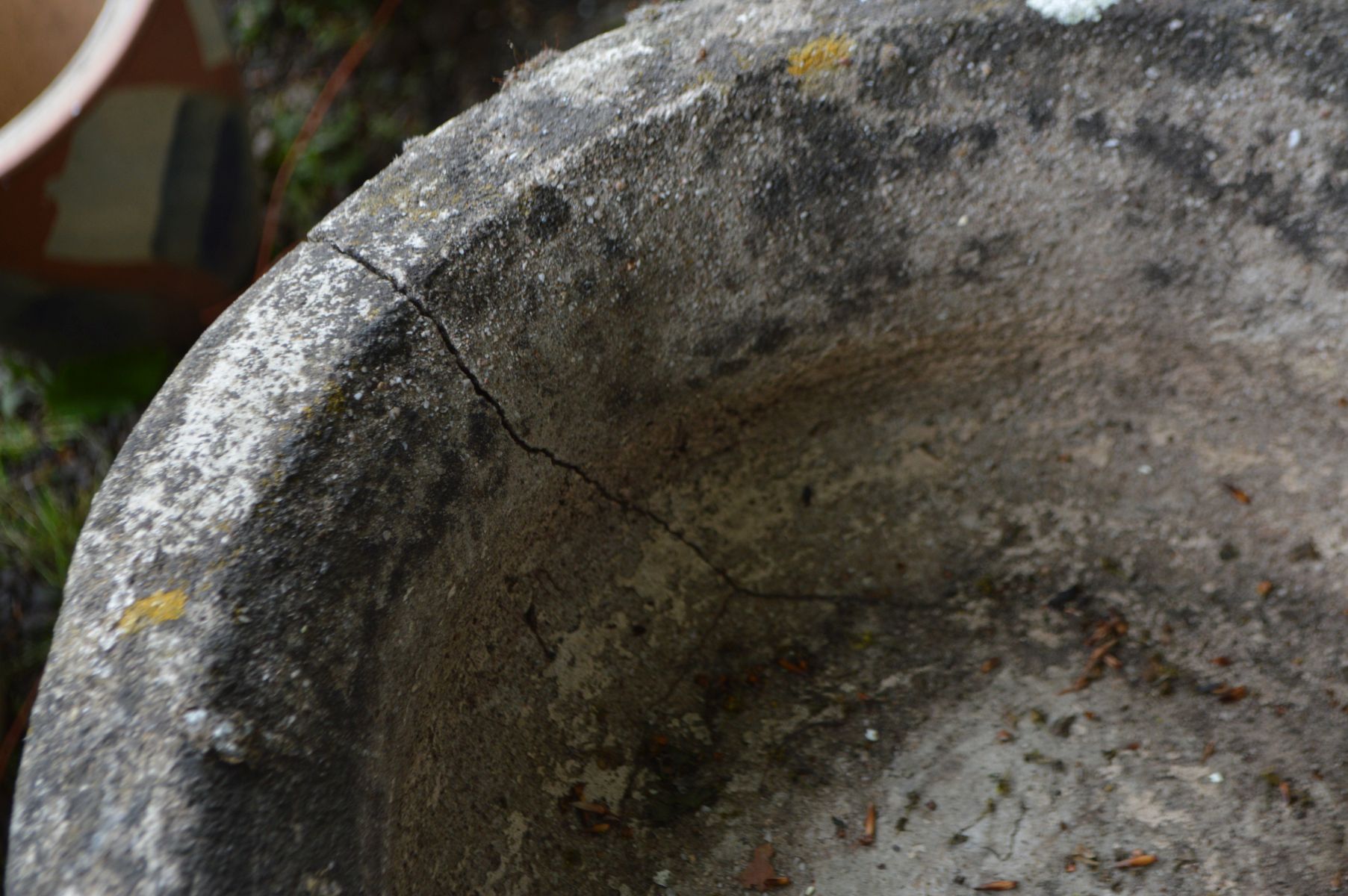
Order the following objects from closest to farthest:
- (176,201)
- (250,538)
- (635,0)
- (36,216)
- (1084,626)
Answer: (250,538), (1084,626), (36,216), (176,201), (635,0)

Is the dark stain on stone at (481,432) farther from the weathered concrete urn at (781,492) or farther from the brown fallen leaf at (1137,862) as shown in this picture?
the brown fallen leaf at (1137,862)

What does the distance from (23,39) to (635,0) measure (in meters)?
1.54

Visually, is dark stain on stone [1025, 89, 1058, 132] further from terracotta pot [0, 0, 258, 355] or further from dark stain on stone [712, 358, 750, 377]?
terracotta pot [0, 0, 258, 355]

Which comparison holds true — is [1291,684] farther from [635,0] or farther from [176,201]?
[176,201]

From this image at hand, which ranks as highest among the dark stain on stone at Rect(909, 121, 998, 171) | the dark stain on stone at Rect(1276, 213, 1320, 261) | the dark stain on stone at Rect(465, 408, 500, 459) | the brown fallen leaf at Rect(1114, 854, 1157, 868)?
the dark stain on stone at Rect(909, 121, 998, 171)

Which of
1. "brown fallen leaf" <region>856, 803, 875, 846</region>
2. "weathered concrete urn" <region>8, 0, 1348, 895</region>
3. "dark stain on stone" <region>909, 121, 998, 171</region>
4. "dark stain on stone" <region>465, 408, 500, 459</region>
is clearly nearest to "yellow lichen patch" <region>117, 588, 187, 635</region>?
"weathered concrete urn" <region>8, 0, 1348, 895</region>

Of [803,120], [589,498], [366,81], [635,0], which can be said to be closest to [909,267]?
[803,120]

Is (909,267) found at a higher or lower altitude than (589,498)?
higher

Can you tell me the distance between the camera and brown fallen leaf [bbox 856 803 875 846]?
1.45 m

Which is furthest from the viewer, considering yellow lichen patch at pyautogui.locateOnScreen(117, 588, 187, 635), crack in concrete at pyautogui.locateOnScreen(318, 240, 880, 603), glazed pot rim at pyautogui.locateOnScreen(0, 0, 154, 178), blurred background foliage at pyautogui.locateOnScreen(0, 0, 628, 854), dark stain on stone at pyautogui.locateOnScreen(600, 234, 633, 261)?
blurred background foliage at pyautogui.locateOnScreen(0, 0, 628, 854)

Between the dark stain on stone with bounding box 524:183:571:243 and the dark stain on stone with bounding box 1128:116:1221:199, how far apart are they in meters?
0.82

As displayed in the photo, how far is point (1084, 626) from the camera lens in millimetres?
1605

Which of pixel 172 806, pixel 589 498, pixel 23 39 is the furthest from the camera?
pixel 23 39

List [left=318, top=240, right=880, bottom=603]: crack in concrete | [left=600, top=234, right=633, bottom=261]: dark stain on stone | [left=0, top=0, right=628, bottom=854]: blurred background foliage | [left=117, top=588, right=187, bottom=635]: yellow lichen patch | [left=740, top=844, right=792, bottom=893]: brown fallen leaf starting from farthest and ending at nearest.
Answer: [left=0, top=0, right=628, bottom=854]: blurred background foliage
[left=740, top=844, right=792, bottom=893]: brown fallen leaf
[left=600, top=234, right=633, bottom=261]: dark stain on stone
[left=318, top=240, right=880, bottom=603]: crack in concrete
[left=117, top=588, right=187, bottom=635]: yellow lichen patch
